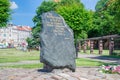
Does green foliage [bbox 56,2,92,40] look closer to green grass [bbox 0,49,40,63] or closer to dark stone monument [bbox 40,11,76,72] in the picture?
green grass [bbox 0,49,40,63]

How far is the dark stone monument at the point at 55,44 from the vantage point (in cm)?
1248

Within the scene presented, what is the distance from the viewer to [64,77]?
11219 millimetres

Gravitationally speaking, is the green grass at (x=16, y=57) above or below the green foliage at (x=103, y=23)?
below

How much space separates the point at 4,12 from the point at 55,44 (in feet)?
53.3

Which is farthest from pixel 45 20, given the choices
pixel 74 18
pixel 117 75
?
pixel 74 18

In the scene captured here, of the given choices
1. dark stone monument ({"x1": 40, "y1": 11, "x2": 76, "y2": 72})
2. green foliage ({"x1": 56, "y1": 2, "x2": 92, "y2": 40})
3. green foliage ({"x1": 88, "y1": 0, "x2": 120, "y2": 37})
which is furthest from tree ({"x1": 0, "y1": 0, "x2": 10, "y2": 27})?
green foliage ({"x1": 88, "y1": 0, "x2": 120, "y2": 37})

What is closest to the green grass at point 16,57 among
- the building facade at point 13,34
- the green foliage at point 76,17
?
the green foliage at point 76,17

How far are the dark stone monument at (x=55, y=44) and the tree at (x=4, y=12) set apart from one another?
1505 cm

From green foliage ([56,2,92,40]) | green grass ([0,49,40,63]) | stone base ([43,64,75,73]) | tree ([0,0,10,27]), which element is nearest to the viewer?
stone base ([43,64,75,73])

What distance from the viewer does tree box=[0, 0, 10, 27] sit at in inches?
1085

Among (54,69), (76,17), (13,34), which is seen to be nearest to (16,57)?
(76,17)

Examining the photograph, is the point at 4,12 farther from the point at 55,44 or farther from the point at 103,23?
the point at 103,23

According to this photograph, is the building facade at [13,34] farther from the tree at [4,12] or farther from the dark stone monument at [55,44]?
the dark stone monument at [55,44]

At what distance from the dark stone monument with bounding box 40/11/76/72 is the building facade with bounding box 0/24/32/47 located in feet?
381
